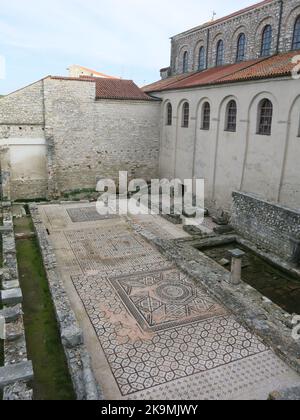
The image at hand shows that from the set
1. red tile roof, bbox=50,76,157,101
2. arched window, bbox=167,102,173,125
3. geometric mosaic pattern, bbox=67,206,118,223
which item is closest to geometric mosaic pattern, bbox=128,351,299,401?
geometric mosaic pattern, bbox=67,206,118,223

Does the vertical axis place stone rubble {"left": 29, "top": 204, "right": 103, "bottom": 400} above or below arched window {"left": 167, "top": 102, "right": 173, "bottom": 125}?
below

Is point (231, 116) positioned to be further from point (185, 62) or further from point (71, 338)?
point (71, 338)

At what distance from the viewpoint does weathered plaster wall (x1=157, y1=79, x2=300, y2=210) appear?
42.3ft

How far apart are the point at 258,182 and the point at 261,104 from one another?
3.21 metres

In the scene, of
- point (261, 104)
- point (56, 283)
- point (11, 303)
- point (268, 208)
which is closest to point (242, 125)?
point (261, 104)

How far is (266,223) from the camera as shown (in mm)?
11992

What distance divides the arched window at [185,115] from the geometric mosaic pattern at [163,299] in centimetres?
1141

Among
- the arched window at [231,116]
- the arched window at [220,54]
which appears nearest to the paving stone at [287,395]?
the arched window at [231,116]

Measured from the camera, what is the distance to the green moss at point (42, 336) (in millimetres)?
5910

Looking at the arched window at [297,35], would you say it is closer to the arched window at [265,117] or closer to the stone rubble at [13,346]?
the arched window at [265,117]

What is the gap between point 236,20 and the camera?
19281 millimetres

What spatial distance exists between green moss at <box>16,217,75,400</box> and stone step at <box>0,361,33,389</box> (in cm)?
45

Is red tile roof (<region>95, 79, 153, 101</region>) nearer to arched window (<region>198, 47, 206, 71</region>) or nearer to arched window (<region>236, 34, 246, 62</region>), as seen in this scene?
arched window (<region>198, 47, 206, 71</region>)
